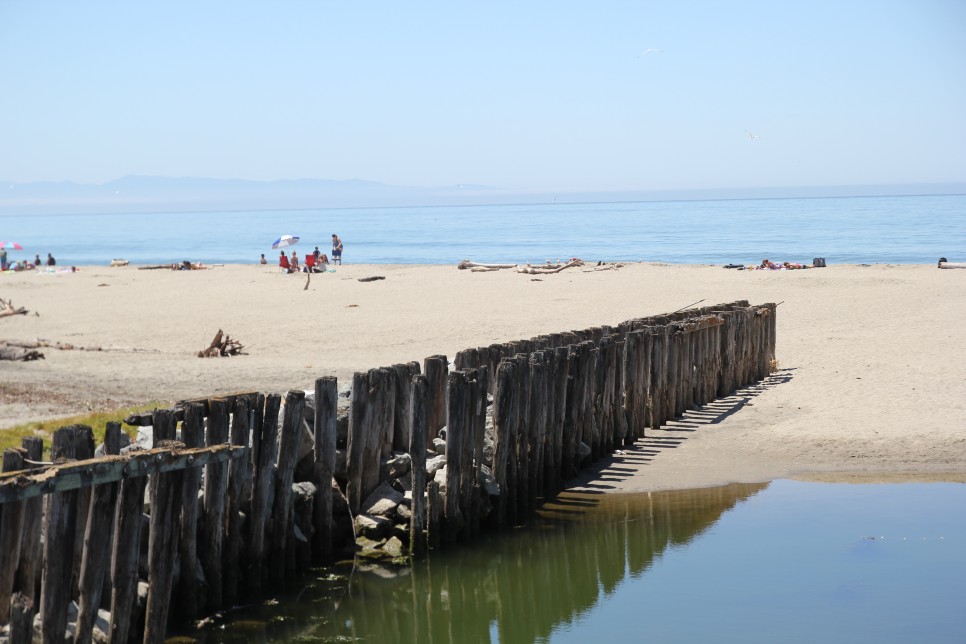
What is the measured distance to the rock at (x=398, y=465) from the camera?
1099 centimetres

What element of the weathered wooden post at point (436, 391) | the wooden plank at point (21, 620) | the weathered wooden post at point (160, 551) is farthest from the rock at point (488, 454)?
the wooden plank at point (21, 620)

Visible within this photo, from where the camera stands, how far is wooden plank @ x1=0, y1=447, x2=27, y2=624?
700cm

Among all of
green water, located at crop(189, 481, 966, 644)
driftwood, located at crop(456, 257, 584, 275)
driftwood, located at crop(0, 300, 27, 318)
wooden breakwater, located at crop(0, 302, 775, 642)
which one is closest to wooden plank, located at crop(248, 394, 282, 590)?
wooden breakwater, located at crop(0, 302, 775, 642)

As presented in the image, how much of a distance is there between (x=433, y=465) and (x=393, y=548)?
0.95 meters

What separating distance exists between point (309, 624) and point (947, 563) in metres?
6.00

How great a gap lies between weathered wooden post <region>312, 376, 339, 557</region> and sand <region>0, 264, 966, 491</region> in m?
3.70

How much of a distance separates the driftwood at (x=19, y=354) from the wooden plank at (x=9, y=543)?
1552 centimetres

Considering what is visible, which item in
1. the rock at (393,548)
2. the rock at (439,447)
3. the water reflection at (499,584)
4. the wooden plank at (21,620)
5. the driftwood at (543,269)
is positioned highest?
the driftwood at (543,269)

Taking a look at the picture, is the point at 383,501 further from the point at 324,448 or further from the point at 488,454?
the point at 488,454

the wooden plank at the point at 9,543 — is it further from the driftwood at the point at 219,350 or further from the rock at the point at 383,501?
the driftwood at the point at 219,350

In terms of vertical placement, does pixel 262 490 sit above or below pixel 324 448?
below

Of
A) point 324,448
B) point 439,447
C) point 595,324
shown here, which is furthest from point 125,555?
point 595,324

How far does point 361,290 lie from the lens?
36.4m

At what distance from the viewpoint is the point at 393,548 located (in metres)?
10.5
